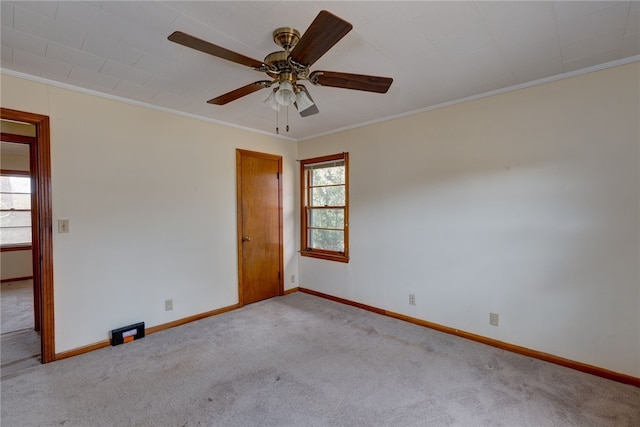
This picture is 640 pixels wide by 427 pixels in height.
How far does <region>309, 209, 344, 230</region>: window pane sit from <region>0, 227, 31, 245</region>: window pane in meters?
5.59

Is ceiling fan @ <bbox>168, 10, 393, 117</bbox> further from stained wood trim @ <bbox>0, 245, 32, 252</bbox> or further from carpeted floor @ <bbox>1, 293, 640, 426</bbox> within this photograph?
stained wood trim @ <bbox>0, 245, 32, 252</bbox>

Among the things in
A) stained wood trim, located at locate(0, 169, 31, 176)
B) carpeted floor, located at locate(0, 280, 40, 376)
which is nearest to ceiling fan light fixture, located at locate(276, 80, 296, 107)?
carpeted floor, located at locate(0, 280, 40, 376)

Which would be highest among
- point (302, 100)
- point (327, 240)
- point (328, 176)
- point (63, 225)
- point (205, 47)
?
point (205, 47)

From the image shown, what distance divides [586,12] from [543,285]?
2.02 m

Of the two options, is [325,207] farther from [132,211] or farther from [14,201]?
[14,201]

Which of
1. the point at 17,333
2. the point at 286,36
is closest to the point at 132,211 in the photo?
the point at 17,333

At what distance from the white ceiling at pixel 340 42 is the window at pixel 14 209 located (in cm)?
452

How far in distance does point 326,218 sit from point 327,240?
330mm

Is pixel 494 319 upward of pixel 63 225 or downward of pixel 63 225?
downward

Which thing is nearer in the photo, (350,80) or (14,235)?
(350,80)

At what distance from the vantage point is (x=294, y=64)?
1625mm

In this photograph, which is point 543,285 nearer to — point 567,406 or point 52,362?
point 567,406

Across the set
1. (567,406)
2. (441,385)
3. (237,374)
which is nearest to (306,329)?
(237,374)

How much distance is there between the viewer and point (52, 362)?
97.7 inches
